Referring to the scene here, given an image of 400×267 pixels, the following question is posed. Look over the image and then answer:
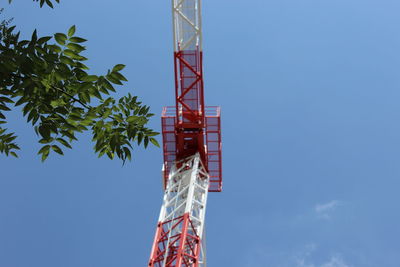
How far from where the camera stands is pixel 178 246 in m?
21.5

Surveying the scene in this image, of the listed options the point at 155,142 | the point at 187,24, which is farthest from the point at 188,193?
the point at 155,142

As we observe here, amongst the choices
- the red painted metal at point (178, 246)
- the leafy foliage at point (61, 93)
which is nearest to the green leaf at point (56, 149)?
the leafy foliage at point (61, 93)

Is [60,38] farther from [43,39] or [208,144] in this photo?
[208,144]

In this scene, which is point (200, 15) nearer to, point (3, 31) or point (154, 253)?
point (154, 253)

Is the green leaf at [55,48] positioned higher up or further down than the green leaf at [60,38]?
further down

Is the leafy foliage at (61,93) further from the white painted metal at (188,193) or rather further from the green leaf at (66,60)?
the white painted metal at (188,193)

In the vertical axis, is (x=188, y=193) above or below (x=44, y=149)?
below

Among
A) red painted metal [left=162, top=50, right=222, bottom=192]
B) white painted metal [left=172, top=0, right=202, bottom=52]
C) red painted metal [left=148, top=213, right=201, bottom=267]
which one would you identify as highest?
white painted metal [left=172, top=0, right=202, bottom=52]

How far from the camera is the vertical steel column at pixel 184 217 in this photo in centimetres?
2102

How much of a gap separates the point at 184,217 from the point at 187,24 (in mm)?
9999

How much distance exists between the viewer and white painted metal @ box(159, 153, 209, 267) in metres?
23.1

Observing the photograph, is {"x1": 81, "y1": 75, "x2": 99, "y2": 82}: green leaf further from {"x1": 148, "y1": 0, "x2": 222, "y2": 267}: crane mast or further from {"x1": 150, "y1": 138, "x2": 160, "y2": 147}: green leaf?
{"x1": 148, "y1": 0, "x2": 222, "y2": 267}: crane mast

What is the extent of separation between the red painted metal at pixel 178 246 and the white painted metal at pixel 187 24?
8.84m

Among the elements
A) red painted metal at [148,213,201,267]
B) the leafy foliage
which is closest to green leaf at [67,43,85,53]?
the leafy foliage
